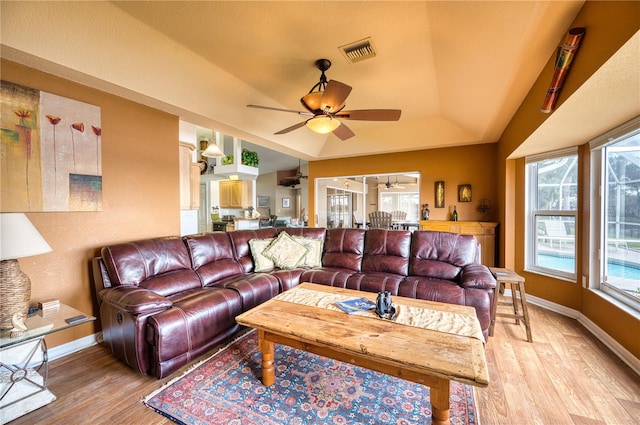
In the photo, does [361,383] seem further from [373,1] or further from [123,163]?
[123,163]

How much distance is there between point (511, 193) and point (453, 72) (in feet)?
7.29

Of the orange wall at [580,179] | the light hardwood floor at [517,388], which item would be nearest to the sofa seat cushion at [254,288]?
the light hardwood floor at [517,388]

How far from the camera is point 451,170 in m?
4.84

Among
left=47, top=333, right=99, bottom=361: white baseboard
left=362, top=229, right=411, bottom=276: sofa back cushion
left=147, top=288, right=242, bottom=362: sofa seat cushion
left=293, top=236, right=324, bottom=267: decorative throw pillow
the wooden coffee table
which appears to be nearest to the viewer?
the wooden coffee table

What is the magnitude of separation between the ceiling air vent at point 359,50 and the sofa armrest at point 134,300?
277cm

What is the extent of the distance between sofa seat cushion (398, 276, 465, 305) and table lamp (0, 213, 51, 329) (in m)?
2.96

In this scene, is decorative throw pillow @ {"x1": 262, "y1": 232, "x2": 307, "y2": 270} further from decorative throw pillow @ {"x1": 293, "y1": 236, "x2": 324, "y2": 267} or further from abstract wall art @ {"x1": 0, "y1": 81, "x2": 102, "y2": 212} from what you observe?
abstract wall art @ {"x1": 0, "y1": 81, "x2": 102, "y2": 212}

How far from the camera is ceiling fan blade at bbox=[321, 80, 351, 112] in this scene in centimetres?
227

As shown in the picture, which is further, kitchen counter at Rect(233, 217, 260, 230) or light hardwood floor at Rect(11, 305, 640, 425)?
kitchen counter at Rect(233, 217, 260, 230)

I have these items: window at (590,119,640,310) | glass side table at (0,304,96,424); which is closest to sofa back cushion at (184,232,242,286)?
glass side table at (0,304,96,424)

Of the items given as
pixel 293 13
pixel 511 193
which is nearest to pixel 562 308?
pixel 511 193

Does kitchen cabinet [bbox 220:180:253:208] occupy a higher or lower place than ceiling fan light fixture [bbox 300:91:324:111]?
lower

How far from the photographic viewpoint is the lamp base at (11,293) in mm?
1609

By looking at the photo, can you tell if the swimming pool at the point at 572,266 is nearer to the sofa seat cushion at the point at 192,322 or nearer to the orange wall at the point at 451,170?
the orange wall at the point at 451,170
